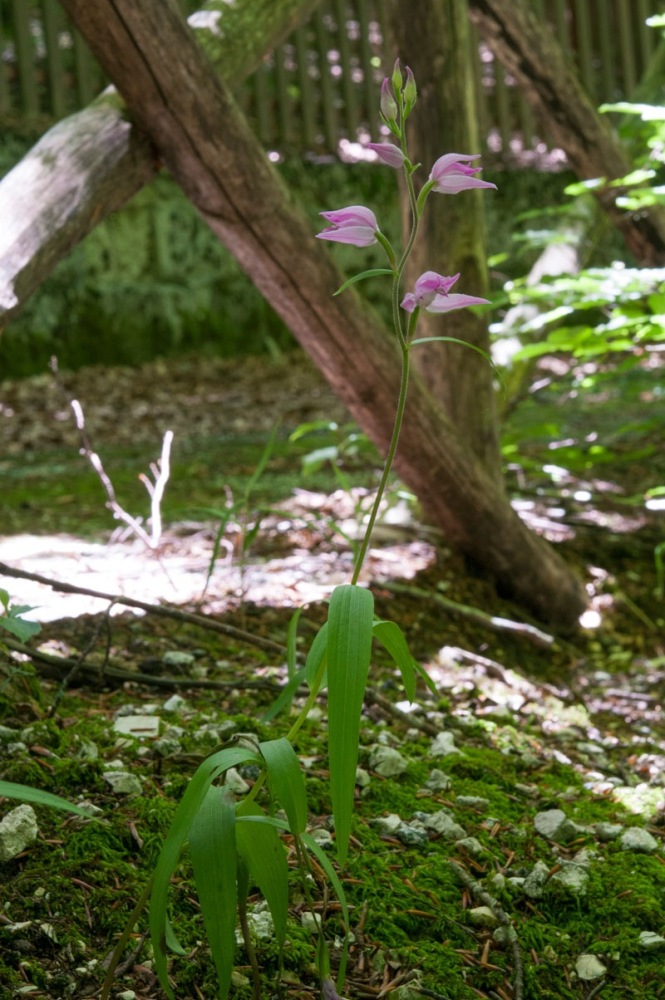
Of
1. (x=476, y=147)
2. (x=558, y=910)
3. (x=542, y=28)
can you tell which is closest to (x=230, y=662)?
(x=558, y=910)

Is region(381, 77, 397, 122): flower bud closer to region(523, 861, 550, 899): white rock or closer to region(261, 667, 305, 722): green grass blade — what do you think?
region(261, 667, 305, 722): green grass blade

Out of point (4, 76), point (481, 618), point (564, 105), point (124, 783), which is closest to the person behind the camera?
point (124, 783)

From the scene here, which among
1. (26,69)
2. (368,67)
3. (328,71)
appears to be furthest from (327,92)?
(26,69)

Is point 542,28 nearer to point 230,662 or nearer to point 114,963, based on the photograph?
point 230,662

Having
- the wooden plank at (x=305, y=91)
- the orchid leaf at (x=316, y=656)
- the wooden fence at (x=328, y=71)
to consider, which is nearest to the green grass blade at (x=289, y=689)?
the orchid leaf at (x=316, y=656)

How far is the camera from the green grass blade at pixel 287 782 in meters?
1.19

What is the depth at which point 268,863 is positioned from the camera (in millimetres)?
1230

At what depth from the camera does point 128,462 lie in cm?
478

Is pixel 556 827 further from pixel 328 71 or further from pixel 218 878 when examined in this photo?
pixel 328 71

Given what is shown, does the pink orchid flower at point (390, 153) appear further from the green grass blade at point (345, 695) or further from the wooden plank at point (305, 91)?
the wooden plank at point (305, 91)

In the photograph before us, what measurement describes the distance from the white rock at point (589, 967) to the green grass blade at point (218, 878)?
64 cm

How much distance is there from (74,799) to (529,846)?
2.61ft

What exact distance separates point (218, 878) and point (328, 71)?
689 cm

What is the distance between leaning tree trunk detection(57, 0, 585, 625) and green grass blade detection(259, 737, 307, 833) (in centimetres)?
160
